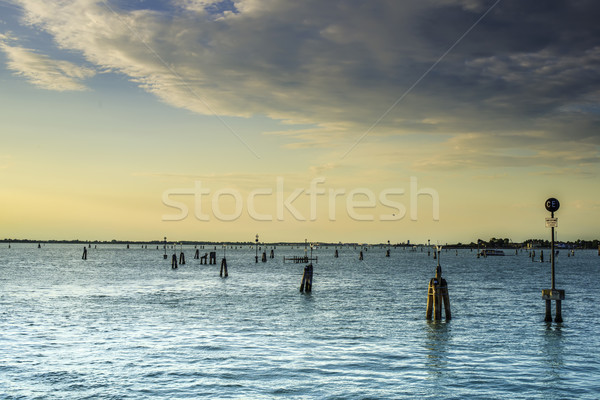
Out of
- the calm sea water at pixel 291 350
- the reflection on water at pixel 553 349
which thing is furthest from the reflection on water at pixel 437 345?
the reflection on water at pixel 553 349

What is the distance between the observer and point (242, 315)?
3706 cm

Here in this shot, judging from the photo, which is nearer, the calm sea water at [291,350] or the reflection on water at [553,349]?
the calm sea water at [291,350]

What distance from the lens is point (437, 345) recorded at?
1048 inches

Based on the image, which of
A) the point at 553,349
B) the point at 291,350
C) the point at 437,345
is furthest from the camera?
the point at 437,345

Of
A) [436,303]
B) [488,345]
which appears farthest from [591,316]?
[488,345]

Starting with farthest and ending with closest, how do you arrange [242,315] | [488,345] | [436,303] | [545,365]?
[242,315] → [436,303] → [488,345] → [545,365]

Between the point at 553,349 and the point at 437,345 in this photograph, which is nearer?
the point at 553,349

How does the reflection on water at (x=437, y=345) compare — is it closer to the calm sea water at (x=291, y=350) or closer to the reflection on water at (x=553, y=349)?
the calm sea water at (x=291, y=350)

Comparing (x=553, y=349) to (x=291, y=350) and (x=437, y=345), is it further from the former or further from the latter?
(x=291, y=350)

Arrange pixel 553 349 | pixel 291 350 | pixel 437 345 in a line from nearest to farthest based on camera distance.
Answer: pixel 291 350
pixel 553 349
pixel 437 345

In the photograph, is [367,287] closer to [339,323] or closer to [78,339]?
[339,323]

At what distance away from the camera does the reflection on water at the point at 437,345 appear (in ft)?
73.2

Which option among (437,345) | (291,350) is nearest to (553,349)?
(437,345)

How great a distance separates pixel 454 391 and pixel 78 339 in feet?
59.8
